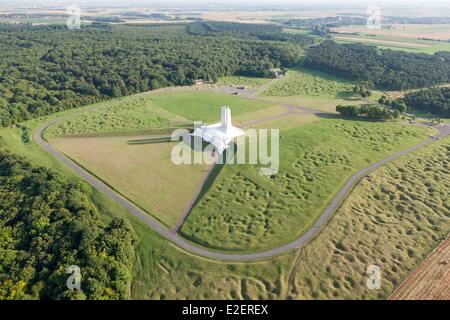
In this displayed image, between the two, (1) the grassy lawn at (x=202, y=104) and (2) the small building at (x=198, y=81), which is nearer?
(1) the grassy lawn at (x=202, y=104)

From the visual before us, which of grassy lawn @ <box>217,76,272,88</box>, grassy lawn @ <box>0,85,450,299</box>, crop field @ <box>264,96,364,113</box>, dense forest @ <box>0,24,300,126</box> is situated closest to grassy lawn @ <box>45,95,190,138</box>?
dense forest @ <box>0,24,300,126</box>

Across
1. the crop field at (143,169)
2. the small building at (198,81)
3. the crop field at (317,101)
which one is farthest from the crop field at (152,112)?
the small building at (198,81)

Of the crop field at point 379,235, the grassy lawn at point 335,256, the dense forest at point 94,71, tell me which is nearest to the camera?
the grassy lawn at point 335,256

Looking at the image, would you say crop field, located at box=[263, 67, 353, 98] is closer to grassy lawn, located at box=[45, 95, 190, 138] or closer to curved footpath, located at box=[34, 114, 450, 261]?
grassy lawn, located at box=[45, 95, 190, 138]

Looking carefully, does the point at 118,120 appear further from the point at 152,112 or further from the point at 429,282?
the point at 429,282

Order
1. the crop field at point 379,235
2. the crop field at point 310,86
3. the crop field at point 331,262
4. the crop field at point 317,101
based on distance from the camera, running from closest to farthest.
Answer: the crop field at point 331,262
the crop field at point 379,235
the crop field at point 317,101
the crop field at point 310,86

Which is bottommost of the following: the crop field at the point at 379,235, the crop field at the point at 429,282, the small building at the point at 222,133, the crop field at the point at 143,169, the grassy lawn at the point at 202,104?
the crop field at the point at 429,282

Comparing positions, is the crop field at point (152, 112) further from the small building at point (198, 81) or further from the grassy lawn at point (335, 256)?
the grassy lawn at point (335, 256)
